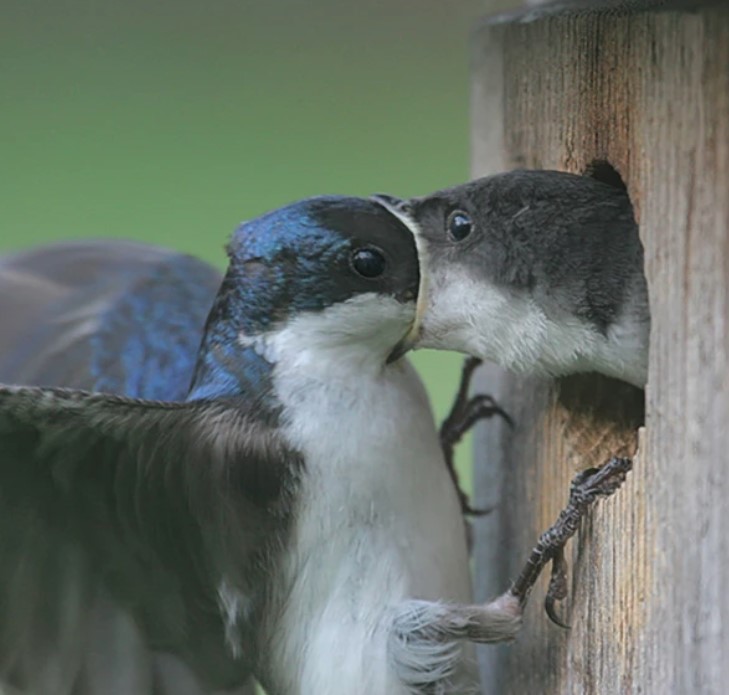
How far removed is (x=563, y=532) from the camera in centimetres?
124

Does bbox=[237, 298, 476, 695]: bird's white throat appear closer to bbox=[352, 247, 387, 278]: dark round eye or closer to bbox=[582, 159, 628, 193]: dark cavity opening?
bbox=[352, 247, 387, 278]: dark round eye

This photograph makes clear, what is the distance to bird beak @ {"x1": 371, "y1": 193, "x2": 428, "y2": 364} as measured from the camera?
1303mm

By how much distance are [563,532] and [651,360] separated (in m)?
0.19

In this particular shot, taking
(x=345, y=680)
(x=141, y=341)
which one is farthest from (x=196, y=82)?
(x=345, y=680)

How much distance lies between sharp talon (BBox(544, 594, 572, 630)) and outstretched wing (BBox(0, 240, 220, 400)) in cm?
50

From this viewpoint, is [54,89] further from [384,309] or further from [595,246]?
[595,246]

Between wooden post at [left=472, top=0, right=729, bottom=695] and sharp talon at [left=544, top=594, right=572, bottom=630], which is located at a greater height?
wooden post at [left=472, top=0, right=729, bottom=695]

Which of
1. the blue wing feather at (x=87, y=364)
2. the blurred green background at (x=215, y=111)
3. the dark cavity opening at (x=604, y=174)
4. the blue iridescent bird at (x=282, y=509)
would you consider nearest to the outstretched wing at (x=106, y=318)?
the blue wing feather at (x=87, y=364)

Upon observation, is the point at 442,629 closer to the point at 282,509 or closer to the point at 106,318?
the point at 282,509

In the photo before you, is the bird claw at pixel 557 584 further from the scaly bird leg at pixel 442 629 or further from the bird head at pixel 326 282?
the bird head at pixel 326 282

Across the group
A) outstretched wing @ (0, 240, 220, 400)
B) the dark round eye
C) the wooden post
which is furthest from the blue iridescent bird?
outstretched wing @ (0, 240, 220, 400)

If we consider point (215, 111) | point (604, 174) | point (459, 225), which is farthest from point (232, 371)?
point (215, 111)

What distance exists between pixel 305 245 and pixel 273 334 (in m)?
0.08

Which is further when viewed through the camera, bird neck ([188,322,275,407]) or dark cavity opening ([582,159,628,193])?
bird neck ([188,322,275,407])
